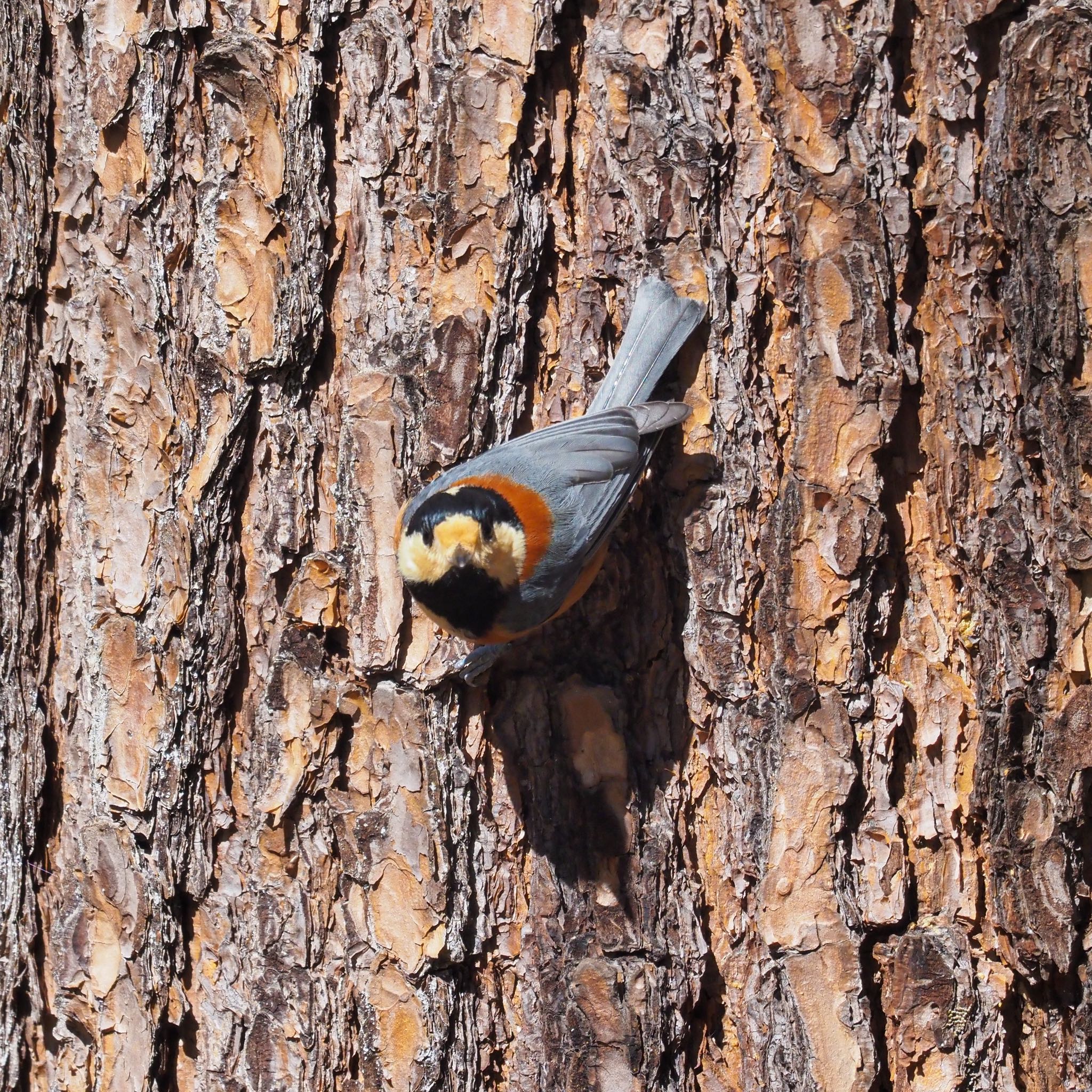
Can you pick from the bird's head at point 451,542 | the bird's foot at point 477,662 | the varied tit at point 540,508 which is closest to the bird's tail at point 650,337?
the varied tit at point 540,508

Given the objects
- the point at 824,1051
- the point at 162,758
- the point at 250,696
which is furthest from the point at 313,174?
the point at 824,1051

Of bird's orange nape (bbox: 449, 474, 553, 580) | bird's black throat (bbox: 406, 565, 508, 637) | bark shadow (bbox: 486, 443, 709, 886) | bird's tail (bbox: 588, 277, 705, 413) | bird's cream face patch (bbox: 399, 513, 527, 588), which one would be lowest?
bark shadow (bbox: 486, 443, 709, 886)

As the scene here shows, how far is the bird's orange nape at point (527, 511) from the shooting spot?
1.92 m

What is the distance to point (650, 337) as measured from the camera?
1872 millimetres

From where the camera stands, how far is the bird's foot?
1.97 metres

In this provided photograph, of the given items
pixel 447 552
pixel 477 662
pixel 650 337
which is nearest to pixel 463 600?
pixel 447 552

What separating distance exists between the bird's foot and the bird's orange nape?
160 mm

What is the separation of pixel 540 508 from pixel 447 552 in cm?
26

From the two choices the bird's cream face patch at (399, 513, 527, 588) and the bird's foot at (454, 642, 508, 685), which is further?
the bird's foot at (454, 642, 508, 685)

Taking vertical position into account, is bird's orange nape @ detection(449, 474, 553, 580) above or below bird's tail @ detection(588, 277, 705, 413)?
below

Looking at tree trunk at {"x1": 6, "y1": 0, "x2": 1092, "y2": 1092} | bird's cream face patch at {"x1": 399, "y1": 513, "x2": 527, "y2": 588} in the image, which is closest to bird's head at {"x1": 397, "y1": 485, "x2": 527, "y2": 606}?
bird's cream face patch at {"x1": 399, "y1": 513, "x2": 527, "y2": 588}

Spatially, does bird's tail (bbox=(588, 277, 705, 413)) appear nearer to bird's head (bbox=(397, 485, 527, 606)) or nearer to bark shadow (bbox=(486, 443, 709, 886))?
bark shadow (bbox=(486, 443, 709, 886))

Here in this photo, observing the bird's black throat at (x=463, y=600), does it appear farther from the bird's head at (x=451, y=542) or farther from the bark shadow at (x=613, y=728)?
the bark shadow at (x=613, y=728)

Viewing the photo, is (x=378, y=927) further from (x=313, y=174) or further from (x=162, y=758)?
(x=313, y=174)
